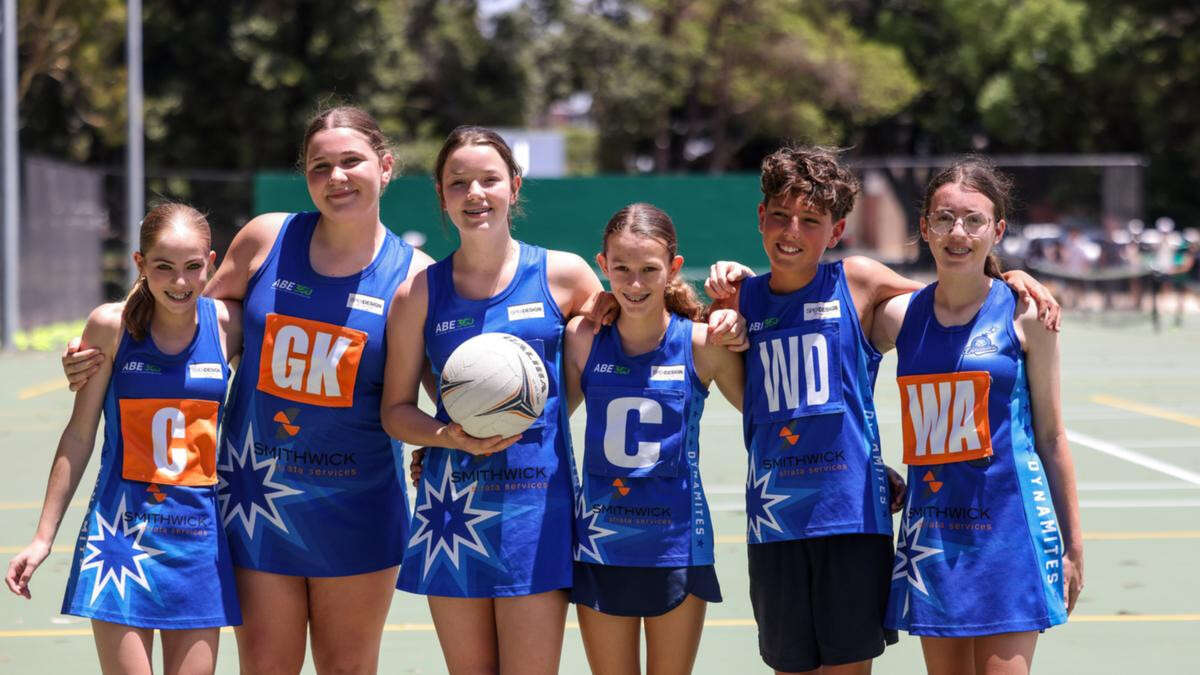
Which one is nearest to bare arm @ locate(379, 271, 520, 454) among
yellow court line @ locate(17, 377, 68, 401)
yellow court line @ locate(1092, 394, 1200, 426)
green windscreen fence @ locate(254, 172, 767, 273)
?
yellow court line @ locate(1092, 394, 1200, 426)

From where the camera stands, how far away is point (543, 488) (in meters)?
3.74

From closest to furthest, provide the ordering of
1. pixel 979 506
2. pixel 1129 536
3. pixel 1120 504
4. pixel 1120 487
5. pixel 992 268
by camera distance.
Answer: pixel 979 506 → pixel 992 268 → pixel 1129 536 → pixel 1120 504 → pixel 1120 487

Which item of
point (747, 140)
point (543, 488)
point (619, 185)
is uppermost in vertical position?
point (747, 140)

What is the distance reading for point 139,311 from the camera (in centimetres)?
378

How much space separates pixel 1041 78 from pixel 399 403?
42187 mm

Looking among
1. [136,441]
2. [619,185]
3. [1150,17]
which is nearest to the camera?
[136,441]

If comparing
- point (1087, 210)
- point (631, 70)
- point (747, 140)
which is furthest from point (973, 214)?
point (747, 140)

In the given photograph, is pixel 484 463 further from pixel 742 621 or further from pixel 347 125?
pixel 742 621

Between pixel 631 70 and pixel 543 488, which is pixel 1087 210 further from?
pixel 543 488

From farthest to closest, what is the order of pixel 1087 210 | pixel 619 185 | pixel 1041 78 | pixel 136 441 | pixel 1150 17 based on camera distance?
pixel 1041 78 → pixel 1150 17 → pixel 1087 210 → pixel 619 185 → pixel 136 441

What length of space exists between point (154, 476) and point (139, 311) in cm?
43

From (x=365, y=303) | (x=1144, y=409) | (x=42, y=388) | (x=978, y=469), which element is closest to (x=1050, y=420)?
(x=978, y=469)

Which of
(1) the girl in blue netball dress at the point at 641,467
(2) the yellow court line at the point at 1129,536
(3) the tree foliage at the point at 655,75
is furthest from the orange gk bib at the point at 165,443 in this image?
(3) the tree foliage at the point at 655,75

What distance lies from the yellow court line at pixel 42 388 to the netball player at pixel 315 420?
1066cm
